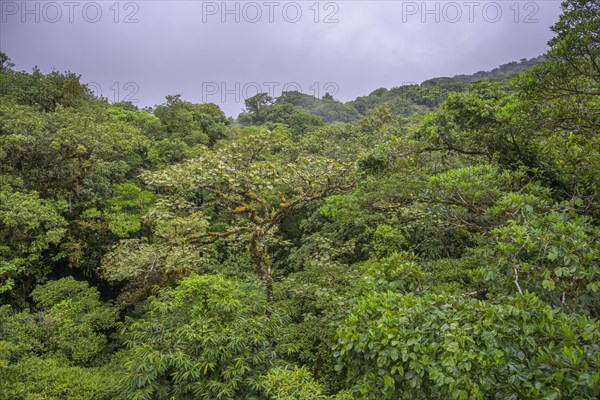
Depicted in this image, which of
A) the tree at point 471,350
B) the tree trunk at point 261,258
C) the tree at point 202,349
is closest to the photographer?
the tree at point 471,350

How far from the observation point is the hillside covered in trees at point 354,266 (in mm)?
2328

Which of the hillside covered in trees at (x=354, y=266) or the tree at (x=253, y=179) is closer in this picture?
the hillside covered in trees at (x=354, y=266)

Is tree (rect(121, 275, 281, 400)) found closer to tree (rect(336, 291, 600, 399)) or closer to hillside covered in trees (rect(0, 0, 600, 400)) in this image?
hillside covered in trees (rect(0, 0, 600, 400))

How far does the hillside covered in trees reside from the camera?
233 centimetres

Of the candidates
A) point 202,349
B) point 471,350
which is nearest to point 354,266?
point 202,349

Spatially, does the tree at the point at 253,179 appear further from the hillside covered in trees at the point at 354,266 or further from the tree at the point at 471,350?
the tree at the point at 471,350

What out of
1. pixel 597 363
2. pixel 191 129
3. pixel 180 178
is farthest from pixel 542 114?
pixel 191 129

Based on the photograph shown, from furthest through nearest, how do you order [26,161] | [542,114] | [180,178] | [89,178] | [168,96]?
[168,96] → [89,178] → [26,161] → [180,178] → [542,114]

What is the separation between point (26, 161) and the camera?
367 inches

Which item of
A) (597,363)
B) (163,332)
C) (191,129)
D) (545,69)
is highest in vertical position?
(191,129)

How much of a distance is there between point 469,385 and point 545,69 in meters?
3.51

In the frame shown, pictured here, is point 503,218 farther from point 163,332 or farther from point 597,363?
point 163,332

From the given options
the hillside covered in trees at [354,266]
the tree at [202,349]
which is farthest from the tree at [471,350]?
the tree at [202,349]

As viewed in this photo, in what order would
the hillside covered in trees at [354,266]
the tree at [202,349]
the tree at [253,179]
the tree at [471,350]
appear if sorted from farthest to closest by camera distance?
the tree at [253,179], the tree at [202,349], the hillside covered in trees at [354,266], the tree at [471,350]
